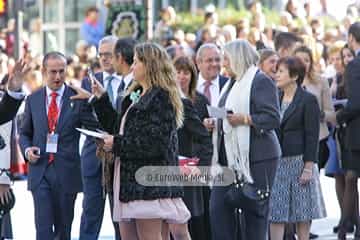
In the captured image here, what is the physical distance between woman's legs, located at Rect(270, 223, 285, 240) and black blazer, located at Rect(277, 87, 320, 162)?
0.69 m

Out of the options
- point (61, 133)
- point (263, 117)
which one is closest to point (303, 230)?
point (263, 117)

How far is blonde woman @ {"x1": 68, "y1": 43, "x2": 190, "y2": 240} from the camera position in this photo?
10.1 meters

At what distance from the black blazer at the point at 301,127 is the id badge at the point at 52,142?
2207mm

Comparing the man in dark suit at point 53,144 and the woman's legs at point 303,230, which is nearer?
the man in dark suit at point 53,144

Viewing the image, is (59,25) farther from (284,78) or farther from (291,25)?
(284,78)

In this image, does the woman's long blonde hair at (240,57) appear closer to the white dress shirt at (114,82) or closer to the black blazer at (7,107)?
the white dress shirt at (114,82)

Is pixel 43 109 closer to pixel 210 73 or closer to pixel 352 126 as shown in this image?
pixel 210 73

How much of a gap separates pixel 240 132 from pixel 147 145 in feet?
5.24

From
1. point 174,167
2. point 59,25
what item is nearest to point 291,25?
point 174,167

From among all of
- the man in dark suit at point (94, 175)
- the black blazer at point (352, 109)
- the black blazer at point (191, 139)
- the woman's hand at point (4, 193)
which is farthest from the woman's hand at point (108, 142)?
the black blazer at point (352, 109)

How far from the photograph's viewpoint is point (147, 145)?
33.0ft

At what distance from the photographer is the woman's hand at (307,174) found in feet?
41.4

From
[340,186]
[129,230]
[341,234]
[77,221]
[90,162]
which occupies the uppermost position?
[90,162]

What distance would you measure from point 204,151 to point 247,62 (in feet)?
3.37
